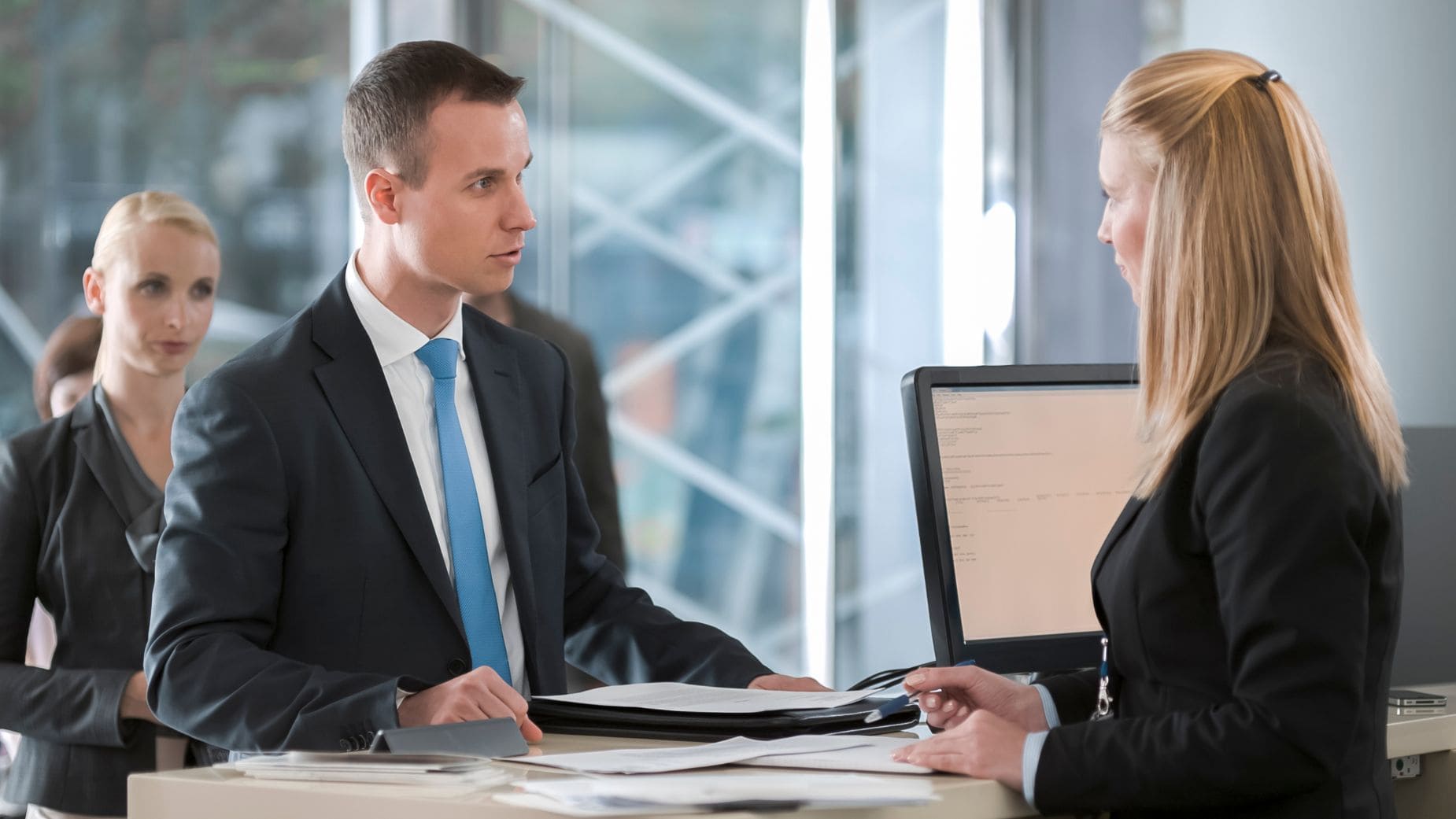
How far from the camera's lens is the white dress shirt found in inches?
70.9

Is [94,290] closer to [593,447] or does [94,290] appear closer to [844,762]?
[593,447]

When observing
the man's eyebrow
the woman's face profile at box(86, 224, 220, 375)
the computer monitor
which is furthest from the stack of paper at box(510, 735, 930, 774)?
the woman's face profile at box(86, 224, 220, 375)

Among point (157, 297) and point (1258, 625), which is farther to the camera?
point (157, 297)

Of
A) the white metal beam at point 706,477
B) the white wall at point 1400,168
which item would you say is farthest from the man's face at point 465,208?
the white metal beam at point 706,477

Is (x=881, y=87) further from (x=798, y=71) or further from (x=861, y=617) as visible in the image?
(x=861, y=617)

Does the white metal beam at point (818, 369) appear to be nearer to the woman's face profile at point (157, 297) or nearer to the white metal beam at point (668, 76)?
the white metal beam at point (668, 76)

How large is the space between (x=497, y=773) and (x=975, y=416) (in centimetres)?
92

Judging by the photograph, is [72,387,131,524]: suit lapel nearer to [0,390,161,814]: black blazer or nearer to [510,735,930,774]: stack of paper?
[0,390,161,814]: black blazer

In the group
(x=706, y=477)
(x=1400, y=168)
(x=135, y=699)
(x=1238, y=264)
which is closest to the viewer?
(x=1238, y=264)

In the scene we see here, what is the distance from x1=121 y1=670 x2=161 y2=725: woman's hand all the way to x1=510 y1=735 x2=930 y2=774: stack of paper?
1006mm

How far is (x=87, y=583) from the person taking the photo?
7.61 feet

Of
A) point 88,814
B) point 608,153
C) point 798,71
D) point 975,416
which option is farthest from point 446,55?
point 798,71

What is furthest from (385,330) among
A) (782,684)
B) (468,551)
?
→ (782,684)

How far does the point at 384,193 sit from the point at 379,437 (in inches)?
12.7
